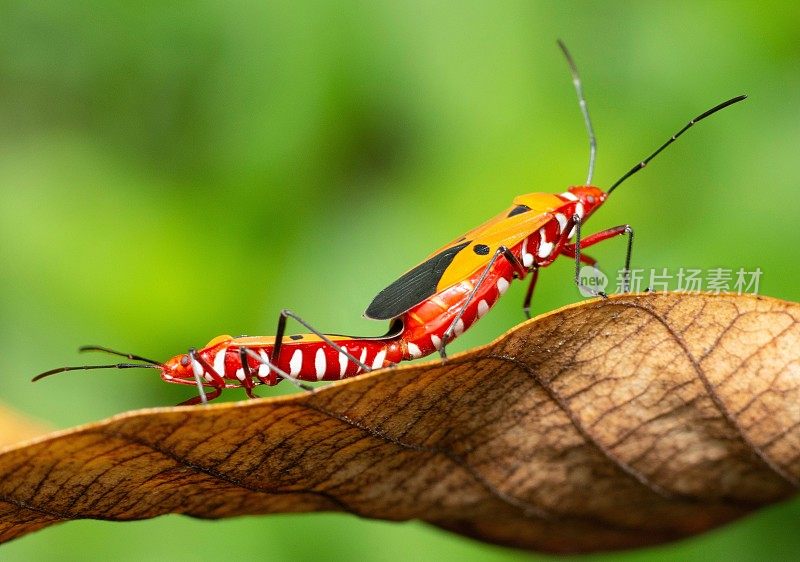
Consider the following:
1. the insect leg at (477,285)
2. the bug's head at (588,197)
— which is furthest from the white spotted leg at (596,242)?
the insect leg at (477,285)

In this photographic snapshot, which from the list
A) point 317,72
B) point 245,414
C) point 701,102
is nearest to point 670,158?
point 701,102

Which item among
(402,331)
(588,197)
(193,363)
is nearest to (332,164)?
(588,197)

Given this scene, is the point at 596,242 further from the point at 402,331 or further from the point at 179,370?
the point at 179,370

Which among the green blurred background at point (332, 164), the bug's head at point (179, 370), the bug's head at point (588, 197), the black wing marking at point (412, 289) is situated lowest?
the bug's head at point (179, 370)

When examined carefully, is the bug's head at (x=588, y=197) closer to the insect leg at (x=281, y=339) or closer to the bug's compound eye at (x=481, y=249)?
the bug's compound eye at (x=481, y=249)

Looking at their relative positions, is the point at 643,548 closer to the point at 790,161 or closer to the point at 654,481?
the point at 654,481

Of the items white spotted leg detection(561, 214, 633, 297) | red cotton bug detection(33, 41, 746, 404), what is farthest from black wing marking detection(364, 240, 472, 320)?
white spotted leg detection(561, 214, 633, 297)

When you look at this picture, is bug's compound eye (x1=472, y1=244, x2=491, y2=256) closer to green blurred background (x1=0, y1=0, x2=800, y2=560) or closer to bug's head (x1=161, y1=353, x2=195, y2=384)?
green blurred background (x1=0, y1=0, x2=800, y2=560)
